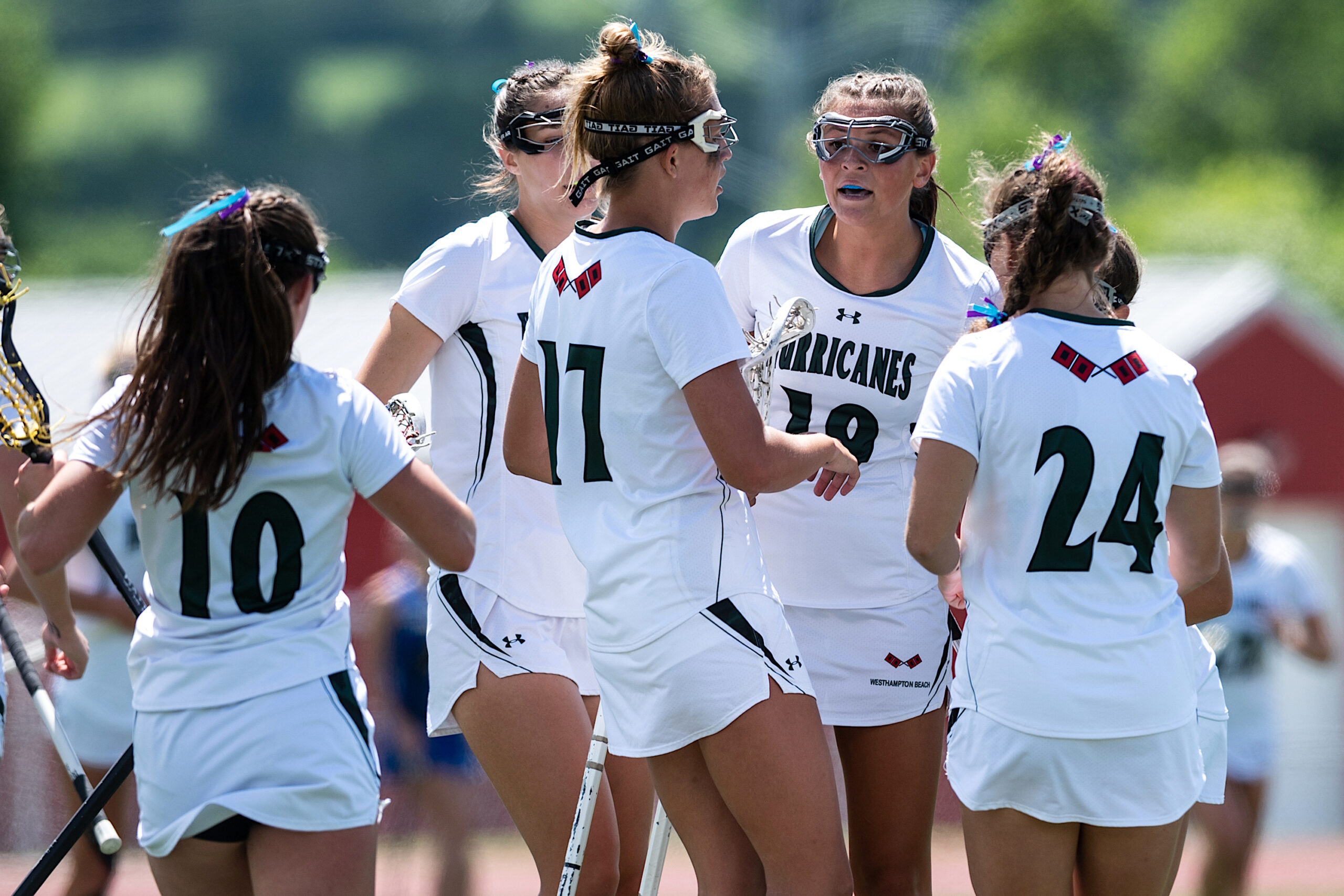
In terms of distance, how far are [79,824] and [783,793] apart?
1.83m

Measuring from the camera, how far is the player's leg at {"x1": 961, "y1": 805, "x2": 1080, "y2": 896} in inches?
119

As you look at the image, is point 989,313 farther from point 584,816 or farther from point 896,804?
point 584,816

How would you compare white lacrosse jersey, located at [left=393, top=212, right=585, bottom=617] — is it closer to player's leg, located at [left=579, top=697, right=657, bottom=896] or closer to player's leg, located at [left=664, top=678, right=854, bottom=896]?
player's leg, located at [left=579, top=697, right=657, bottom=896]

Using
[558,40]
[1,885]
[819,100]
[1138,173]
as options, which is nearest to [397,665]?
[1,885]

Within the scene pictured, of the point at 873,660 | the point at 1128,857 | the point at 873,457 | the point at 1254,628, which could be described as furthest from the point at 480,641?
the point at 1254,628

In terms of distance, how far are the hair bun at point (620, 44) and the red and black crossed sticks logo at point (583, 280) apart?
0.44 meters

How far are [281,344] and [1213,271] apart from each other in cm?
1631

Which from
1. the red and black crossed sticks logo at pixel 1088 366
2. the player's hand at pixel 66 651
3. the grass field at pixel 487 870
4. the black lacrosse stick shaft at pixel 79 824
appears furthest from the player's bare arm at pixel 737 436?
the grass field at pixel 487 870

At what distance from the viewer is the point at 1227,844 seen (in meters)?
6.23

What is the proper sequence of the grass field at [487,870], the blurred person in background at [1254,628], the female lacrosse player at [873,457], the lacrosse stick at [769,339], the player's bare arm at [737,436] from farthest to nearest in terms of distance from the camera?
1. the blurred person in background at [1254,628]
2. the grass field at [487,870]
3. the female lacrosse player at [873,457]
4. the lacrosse stick at [769,339]
5. the player's bare arm at [737,436]

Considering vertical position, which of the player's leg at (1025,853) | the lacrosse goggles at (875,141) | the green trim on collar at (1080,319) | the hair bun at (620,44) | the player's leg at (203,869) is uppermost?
the hair bun at (620,44)

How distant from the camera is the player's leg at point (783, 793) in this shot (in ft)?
9.75

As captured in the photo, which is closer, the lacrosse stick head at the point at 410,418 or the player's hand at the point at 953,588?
the player's hand at the point at 953,588

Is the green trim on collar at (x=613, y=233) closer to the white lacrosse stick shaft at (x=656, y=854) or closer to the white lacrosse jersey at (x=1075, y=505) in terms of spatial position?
the white lacrosse jersey at (x=1075, y=505)
